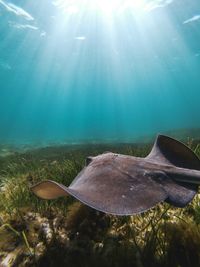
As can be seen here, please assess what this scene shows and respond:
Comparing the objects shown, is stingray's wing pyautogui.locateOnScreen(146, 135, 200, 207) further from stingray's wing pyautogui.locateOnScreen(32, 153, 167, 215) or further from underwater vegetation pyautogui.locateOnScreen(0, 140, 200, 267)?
underwater vegetation pyautogui.locateOnScreen(0, 140, 200, 267)

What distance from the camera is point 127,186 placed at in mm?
2467

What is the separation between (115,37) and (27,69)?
22235 millimetres

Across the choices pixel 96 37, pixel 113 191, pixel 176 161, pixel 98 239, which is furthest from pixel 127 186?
pixel 96 37

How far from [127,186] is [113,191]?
19 centimetres

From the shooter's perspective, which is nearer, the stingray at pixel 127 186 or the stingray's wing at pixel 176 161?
the stingray at pixel 127 186

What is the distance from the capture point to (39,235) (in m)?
2.92

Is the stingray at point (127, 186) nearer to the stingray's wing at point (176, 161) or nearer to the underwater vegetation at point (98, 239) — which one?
the stingray's wing at point (176, 161)

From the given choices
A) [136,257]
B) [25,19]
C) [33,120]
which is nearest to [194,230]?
[136,257]

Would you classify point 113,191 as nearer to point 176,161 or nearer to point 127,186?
point 127,186

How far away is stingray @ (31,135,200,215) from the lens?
2170 millimetres

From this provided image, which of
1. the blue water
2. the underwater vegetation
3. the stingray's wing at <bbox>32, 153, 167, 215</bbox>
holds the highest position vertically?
the blue water

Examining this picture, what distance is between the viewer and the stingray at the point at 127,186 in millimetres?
2170

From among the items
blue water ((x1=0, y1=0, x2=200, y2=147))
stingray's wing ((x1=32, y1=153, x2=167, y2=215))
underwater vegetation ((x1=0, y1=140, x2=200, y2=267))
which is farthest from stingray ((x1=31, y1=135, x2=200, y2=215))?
blue water ((x1=0, y1=0, x2=200, y2=147))

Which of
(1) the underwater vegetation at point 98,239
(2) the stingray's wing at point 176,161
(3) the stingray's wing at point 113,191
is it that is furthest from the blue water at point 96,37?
(3) the stingray's wing at point 113,191
